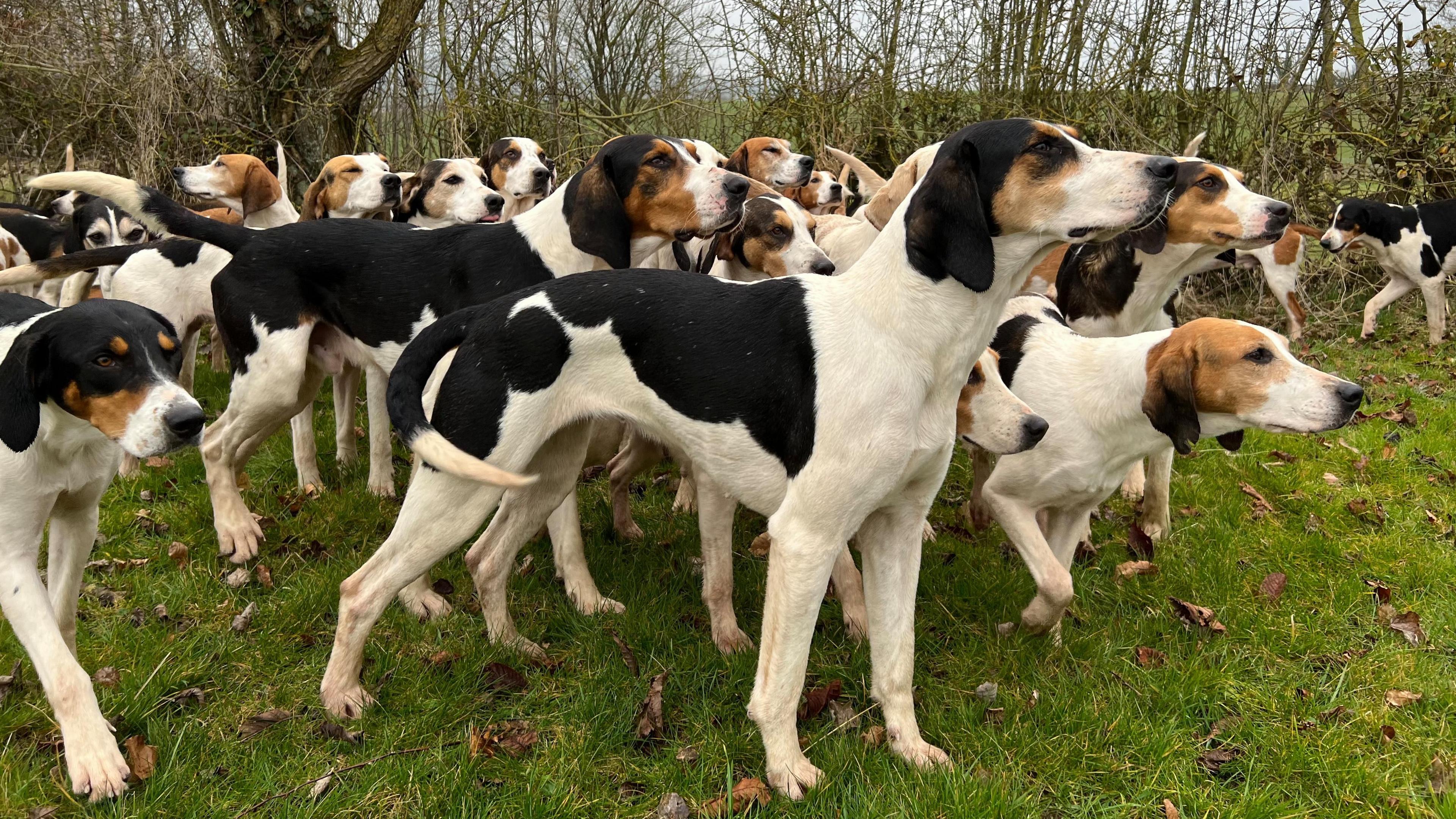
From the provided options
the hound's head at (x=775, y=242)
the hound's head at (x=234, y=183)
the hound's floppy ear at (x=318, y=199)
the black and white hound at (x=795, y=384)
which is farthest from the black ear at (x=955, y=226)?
the hound's head at (x=234, y=183)

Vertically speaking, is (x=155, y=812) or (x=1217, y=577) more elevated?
(x=155, y=812)

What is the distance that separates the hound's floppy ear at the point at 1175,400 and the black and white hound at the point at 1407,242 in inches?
321

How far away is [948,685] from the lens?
3.79 metres

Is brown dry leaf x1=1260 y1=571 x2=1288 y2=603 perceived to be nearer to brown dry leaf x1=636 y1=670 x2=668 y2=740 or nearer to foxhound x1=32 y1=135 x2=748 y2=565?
brown dry leaf x1=636 y1=670 x2=668 y2=740

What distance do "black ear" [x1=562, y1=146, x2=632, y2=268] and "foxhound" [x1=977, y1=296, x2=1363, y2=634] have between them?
5.58 feet

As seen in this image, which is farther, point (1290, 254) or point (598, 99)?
point (598, 99)

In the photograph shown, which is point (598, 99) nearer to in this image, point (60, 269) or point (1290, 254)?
point (1290, 254)

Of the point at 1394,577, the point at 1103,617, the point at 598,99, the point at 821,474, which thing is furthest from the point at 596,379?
the point at 598,99

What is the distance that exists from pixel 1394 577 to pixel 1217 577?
800mm

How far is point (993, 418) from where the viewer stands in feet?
12.0

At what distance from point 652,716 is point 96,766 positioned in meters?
1.62

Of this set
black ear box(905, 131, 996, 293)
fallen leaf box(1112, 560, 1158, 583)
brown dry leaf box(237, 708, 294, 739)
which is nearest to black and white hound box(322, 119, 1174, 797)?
black ear box(905, 131, 996, 293)

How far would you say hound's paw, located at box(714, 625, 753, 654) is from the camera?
156 inches

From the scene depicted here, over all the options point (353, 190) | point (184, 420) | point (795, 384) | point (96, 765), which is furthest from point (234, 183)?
point (795, 384)
